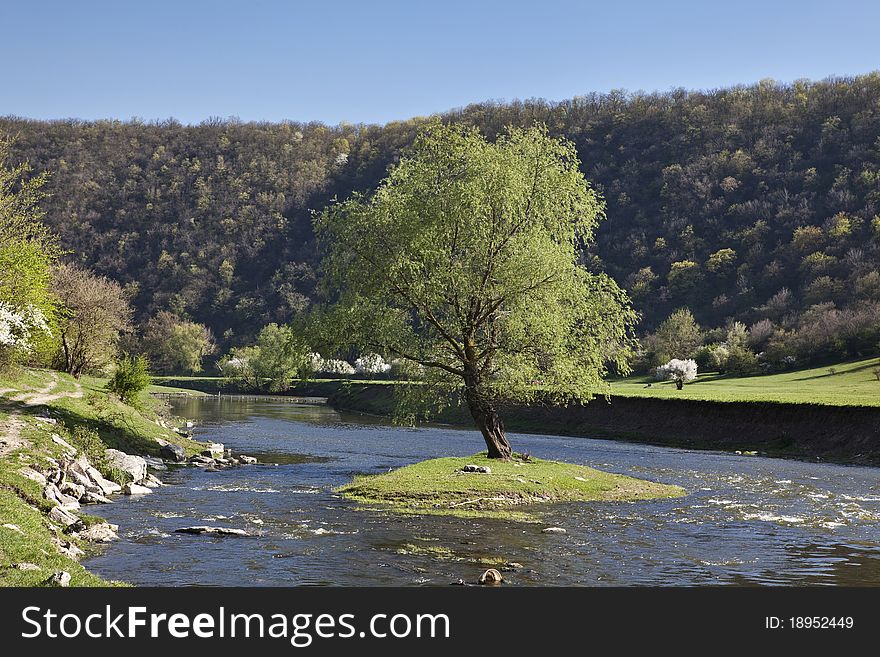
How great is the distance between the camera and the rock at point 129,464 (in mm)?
29583

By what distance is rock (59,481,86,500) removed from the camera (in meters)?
25.0

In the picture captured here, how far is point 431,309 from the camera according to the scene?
32594 mm

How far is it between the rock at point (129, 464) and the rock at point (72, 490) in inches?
151

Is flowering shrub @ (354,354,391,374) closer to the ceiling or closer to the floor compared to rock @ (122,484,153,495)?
closer to the floor

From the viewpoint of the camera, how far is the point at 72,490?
25109 mm

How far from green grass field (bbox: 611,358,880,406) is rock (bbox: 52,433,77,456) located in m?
40.6

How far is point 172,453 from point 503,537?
20.5m

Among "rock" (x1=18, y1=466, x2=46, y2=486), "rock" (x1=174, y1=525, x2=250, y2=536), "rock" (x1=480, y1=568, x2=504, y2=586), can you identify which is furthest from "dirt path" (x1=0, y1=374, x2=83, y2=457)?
"rock" (x1=480, y1=568, x2=504, y2=586)

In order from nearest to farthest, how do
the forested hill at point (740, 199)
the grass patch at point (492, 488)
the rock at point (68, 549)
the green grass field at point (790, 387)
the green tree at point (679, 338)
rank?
the rock at point (68, 549) < the grass patch at point (492, 488) < the green grass field at point (790, 387) < the green tree at point (679, 338) < the forested hill at point (740, 199)

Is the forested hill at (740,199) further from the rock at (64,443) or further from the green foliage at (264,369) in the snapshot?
the rock at (64,443)

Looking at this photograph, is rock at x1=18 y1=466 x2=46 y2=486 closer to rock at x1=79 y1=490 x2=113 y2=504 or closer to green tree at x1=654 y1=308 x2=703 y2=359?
rock at x1=79 y1=490 x2=113 y2=504

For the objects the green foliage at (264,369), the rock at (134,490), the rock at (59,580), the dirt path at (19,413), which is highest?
the dirt path at (19,413)

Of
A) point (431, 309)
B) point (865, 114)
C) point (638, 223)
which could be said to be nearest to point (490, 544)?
point (431, 309)

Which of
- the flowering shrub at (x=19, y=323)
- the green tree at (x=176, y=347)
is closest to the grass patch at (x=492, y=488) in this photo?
the flowering shrub at (x=19, y=323)
